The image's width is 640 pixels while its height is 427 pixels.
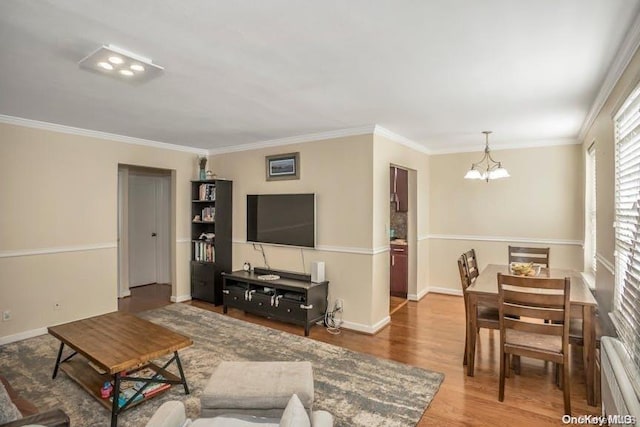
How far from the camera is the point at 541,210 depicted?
196 inches

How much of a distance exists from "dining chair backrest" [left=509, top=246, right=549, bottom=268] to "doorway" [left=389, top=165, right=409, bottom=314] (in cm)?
163

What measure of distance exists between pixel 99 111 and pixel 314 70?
2.42 meters

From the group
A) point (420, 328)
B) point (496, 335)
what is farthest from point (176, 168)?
point (496, 335)

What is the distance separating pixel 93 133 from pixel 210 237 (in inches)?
82.2

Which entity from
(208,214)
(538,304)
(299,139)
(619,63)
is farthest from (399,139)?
(208,214)

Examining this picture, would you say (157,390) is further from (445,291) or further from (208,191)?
(445,291)

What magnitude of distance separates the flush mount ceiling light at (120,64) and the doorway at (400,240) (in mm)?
3931

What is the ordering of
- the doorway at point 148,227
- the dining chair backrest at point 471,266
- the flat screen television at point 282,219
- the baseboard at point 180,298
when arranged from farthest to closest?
the doorway at point 148,227, the baseboard at point 180,298, the flat screen television at point 282,219, the dining chair backrest at point 471,266

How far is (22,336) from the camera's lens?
147 inches

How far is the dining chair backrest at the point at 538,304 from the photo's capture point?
7.94ft

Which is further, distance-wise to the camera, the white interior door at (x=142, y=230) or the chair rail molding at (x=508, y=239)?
the white interior door at (x=142, y=230)

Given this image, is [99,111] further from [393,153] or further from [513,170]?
[513,170]

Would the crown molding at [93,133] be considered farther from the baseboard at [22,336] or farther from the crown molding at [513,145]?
the crown molding at [513,145]

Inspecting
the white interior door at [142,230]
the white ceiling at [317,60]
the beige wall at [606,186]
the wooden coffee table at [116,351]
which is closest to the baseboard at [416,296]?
the beige wall at [606,186]
